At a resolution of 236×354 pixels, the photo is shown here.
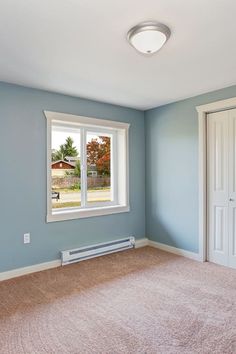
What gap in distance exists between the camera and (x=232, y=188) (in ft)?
10.9

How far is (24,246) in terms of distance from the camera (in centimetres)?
322

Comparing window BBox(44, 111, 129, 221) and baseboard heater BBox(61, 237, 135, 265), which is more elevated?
window BBox(44, 111, 129, 221)

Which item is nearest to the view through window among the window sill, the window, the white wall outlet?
the window

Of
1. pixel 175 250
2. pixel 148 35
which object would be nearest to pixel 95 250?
pixel 175 250

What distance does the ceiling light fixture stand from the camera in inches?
73.4

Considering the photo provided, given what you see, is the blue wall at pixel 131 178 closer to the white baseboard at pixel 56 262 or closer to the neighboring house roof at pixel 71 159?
the white baseboard at pixel 56 262

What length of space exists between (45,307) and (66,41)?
2.38 meters

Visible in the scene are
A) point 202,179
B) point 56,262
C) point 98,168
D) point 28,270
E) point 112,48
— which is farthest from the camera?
point 98,168

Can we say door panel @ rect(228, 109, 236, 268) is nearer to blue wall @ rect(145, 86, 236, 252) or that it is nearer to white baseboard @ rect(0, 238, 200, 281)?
blue wall @ rect(145, 86, 236, 252)

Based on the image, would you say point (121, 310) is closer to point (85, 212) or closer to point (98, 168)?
point (85, 212)

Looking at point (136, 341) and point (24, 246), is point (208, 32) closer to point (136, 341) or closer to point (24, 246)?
point (136, 341)

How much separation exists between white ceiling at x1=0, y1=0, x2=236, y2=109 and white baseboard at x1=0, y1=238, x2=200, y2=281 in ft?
7.53

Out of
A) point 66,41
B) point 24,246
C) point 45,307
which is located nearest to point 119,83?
point 66,41

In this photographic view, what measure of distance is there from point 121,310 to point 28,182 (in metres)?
1.89
